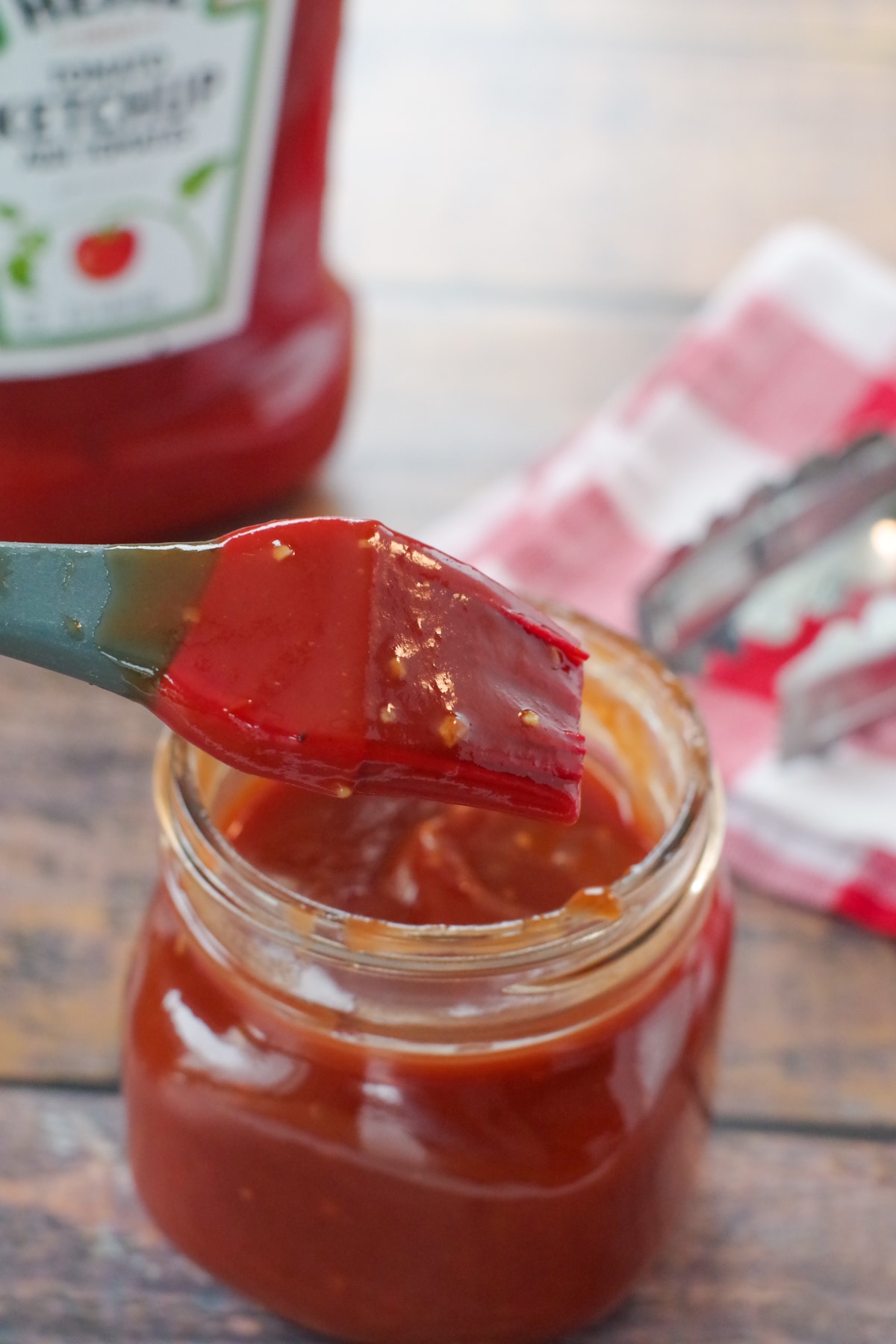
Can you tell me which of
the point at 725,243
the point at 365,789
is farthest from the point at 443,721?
the point at 725,243

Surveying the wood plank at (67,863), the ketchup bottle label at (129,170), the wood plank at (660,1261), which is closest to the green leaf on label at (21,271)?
the ketchup bottle label at (129,170)

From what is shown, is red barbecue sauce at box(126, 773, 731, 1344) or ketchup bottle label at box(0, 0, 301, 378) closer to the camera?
red barbecue sauce at box(126, 773, 731, 1344)

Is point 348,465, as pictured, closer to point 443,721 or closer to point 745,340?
point 745,340

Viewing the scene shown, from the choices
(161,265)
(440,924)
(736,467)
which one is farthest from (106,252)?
(440,924)

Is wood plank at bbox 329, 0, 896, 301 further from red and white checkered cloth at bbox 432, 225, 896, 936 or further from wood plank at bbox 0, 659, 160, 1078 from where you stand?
wood plank at bbox 0, 659, 160, 1078

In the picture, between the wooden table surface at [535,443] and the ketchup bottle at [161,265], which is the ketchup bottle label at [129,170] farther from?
the wooden table surface at [535,443]

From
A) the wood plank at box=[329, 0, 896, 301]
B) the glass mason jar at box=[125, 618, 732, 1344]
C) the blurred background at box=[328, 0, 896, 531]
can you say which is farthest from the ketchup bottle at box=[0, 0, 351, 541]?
the glass mason jar at box=[125, 618, 732, 1344]

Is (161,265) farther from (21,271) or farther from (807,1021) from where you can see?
(807,1021)
